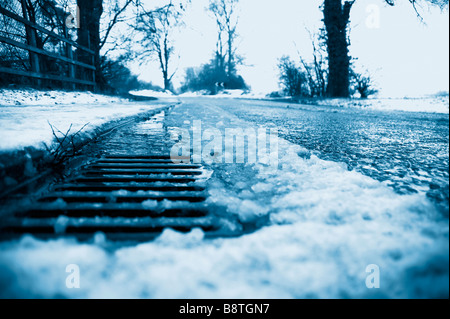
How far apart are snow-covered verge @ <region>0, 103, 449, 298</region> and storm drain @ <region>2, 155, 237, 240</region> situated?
0.10m

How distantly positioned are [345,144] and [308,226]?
164 centimetres

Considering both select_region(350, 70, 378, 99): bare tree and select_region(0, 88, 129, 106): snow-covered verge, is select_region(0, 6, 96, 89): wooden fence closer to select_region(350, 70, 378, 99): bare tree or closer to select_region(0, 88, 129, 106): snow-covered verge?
select_region(0, 88, 129, 106): snow-covered verge

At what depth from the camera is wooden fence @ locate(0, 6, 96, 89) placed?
16.8ft

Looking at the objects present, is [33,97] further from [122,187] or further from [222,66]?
[222,66]

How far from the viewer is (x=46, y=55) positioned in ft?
20.3

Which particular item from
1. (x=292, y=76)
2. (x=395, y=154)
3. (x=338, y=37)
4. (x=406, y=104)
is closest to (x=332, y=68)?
(x=338, y=37)

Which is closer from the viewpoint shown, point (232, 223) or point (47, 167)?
point (232, 223)

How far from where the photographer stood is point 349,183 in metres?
1.34

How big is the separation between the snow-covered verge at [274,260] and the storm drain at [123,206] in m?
0.10

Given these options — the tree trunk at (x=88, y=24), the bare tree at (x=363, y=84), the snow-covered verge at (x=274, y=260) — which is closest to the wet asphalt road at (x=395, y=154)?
the snow-covered verge at (x=274, y=260)

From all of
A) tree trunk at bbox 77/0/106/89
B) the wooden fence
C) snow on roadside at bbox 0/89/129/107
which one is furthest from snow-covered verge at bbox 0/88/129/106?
tree trunk at bbox 77/0/106/89

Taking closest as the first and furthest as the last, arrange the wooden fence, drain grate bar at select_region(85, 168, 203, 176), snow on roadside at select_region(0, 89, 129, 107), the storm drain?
1. the storm drain
2. drain grate bar at select_region(85, 168, 203, 176)
3. snow on roadside at select_region(0, 89, 129, 107)
4. the wooden fence
